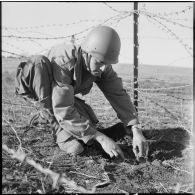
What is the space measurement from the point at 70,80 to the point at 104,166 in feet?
2.72

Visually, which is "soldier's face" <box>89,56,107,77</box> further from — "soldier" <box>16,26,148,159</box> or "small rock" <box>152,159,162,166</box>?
"small rock" <box>152,159,162,166</box>

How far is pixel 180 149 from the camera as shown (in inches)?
145

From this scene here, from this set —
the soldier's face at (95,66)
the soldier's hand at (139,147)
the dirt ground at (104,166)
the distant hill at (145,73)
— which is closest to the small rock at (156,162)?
the dirt ground at (104,166)

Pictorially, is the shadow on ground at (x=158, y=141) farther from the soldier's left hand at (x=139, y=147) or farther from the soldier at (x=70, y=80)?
the soldier at (x=70, y=80)

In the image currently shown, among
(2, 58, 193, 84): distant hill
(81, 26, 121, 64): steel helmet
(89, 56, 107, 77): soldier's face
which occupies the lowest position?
(2, 58, 193, 84): distant hill

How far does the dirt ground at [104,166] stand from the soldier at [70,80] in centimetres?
14

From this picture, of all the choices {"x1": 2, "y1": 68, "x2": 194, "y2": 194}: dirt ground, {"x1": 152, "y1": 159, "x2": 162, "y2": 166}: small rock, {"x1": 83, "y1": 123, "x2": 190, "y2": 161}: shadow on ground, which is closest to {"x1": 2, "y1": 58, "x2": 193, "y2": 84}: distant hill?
{"x1": 83, "y1": 123, "x2": 190, "y2": 161}: shadow on ground

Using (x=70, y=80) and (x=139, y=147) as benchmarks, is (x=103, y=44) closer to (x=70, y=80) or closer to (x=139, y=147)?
(x=70, y=80)

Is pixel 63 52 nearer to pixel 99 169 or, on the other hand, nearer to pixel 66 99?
pixel 66 99

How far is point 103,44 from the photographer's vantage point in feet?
10.3

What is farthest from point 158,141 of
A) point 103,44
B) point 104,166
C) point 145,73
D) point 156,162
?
point 145,73

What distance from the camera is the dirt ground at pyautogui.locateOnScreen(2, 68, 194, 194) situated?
8.14ft

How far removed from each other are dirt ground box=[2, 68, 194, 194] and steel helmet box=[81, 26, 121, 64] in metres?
0.90

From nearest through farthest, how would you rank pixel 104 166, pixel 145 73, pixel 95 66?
pixel 104 166
pixel 95 66
pixel 145 73
